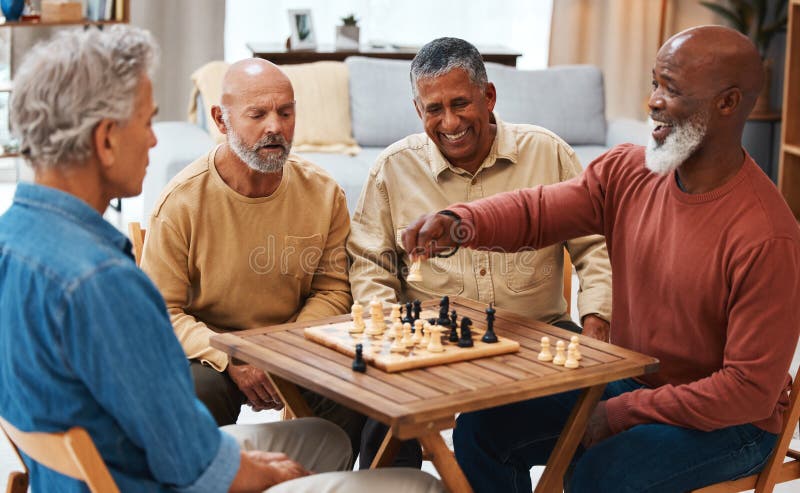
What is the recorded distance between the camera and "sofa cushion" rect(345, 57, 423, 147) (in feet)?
18.6

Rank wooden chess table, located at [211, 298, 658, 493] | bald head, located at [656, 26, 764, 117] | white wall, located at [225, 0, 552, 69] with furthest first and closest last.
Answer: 1. white wall, located at [225, 0, 552, 69]
2. bald head, located at [656, 26, 764, 117]
3. wooden chess table, located at [211, 298, 658, 493]

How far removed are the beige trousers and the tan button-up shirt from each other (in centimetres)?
54

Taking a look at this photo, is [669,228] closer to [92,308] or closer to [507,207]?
[507,207]

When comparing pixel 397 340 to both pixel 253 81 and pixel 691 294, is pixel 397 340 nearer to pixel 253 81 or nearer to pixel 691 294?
pixel 691 294

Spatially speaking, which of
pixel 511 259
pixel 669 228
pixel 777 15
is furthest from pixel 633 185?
pixel 777 15

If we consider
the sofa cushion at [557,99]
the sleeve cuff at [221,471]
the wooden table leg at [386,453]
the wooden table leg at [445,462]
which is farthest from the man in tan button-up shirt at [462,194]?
the sofa cushion at [557,99]

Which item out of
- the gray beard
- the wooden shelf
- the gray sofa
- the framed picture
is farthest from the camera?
the framed picture

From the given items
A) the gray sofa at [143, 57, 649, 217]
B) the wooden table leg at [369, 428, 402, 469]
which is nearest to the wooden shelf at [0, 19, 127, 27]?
the gray sofa at [143, 57, 649, 217]

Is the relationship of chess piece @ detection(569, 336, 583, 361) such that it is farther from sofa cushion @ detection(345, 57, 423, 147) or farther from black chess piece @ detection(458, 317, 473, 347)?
sofa cushion @ detection(345, 57, 423, 147)

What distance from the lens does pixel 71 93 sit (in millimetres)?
1637

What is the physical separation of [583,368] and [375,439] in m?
0.80

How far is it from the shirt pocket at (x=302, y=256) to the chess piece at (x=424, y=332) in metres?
0.63

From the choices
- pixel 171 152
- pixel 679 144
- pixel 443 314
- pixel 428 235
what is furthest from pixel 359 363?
pixel 171 152

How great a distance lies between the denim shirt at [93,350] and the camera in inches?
61.6
